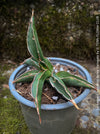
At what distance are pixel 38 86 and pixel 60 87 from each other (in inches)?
5.4

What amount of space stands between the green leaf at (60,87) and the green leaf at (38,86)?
0.05 meters

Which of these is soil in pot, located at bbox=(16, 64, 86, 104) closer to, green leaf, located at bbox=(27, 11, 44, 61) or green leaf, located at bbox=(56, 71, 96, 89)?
green leaf, located at bbox=(56, 71, 96, 89)

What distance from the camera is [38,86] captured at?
978 millimetres

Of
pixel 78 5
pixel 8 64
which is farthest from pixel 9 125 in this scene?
pixel 78 5

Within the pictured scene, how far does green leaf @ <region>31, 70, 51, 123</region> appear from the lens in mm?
899

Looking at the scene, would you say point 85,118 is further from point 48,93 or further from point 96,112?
point 48,93

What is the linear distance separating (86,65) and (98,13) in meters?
0.72

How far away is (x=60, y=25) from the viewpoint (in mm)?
2080

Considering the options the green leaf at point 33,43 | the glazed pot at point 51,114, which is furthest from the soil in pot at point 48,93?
the green leaf at point 33,43

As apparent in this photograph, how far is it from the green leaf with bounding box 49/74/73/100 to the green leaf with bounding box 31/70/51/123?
52 millimetres

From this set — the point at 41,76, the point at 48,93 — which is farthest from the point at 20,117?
the point at 41,76

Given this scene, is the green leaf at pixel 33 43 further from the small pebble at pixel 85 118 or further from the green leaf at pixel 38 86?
the small pebble at pixel 85 118

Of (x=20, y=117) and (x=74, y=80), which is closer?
(x=74, y=80)

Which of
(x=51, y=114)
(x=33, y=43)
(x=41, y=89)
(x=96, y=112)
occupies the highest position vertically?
(x=33, y=43)
